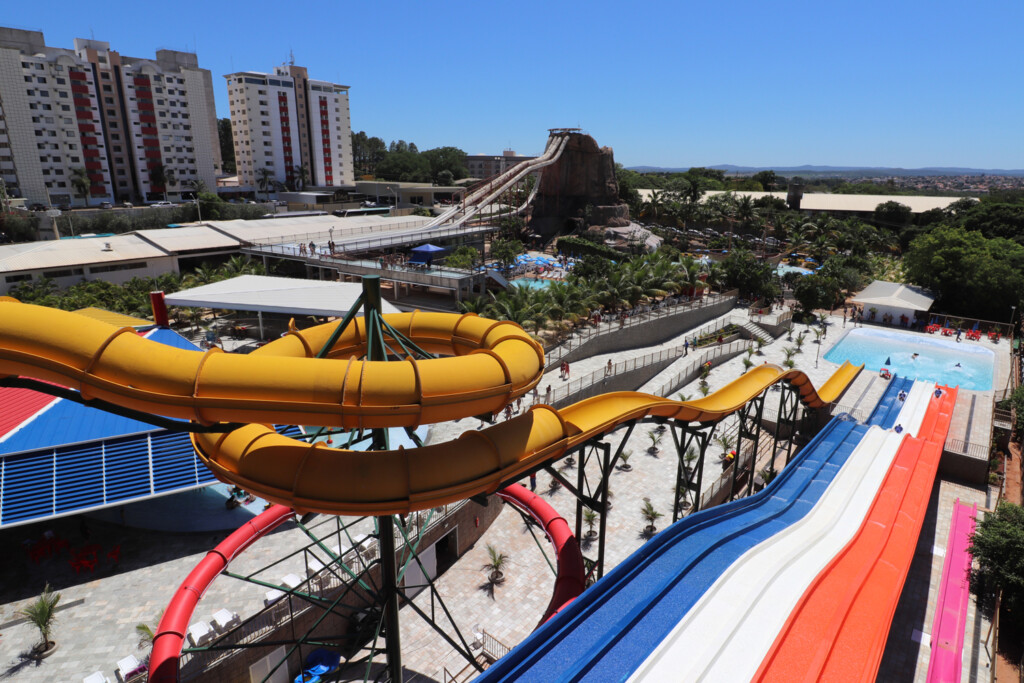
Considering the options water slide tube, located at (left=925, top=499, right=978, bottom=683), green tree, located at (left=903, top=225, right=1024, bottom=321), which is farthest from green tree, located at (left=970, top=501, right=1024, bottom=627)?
green tree, located at (left=903, top=225, right=1024, bottom=321)

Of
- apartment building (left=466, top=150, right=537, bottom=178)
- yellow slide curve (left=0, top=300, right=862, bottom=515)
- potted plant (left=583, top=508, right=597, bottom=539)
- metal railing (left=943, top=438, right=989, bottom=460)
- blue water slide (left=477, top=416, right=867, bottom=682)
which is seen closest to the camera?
yellow slide curve (left=0, top=300, right=862, bottom=515)

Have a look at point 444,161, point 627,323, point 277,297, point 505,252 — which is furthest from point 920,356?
point 444,161

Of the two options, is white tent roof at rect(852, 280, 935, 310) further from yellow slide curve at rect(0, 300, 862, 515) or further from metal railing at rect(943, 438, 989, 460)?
yellow slide curve at rect(0, 300, 862, 515)

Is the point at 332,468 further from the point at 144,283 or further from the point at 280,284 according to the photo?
the point at 144,283

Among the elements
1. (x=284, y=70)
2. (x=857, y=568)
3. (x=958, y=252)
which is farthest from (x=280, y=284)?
(x=284, y=70)

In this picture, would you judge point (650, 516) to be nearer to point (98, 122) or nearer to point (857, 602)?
point (857, 602)

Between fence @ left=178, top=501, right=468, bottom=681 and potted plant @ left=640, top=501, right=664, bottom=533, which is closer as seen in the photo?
fence @ left=178, top=501, right=468, bottom=681
